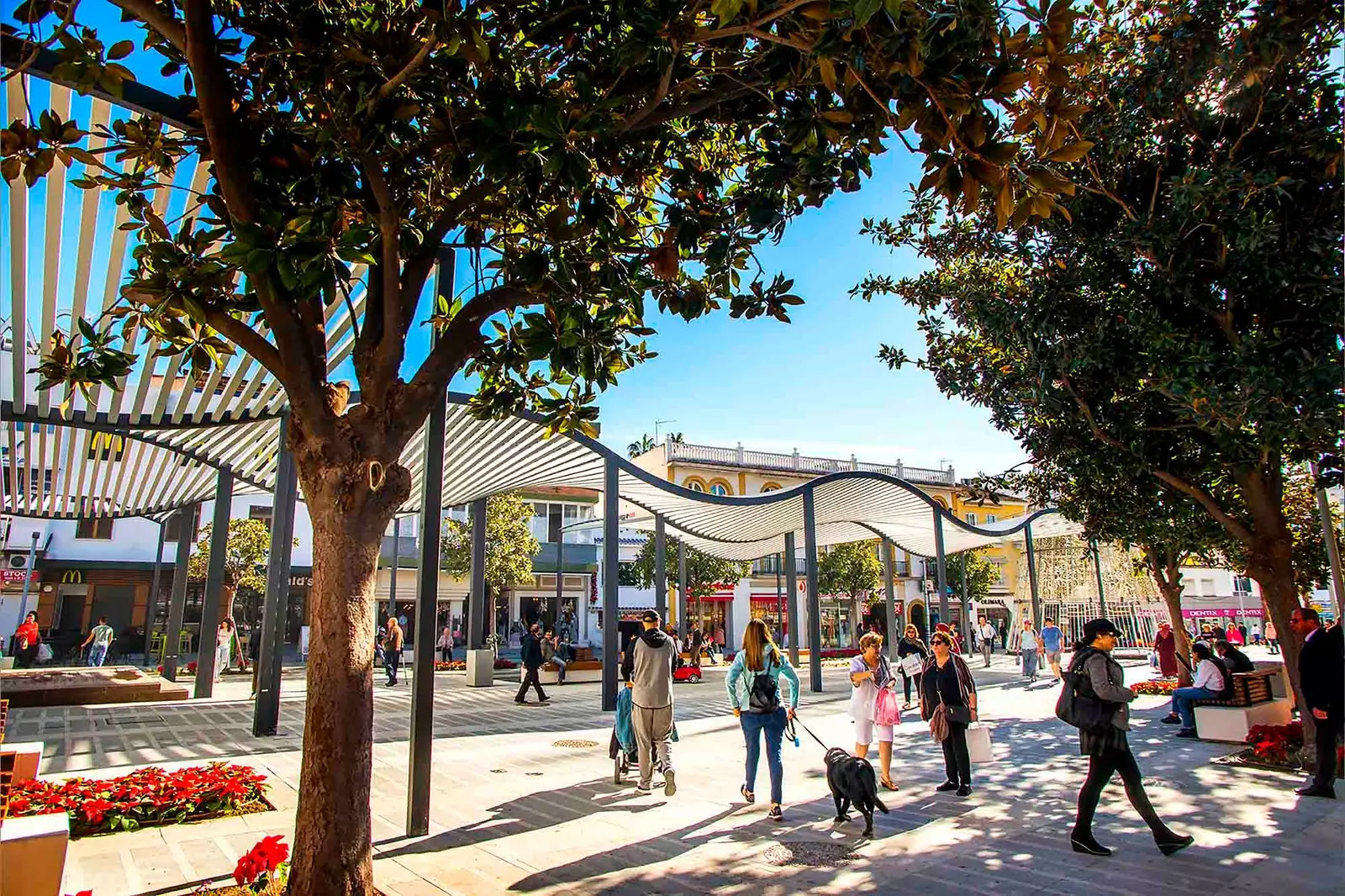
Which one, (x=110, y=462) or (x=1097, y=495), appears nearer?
(x=1097, y=495)

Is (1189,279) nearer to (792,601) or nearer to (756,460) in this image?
(792,601)

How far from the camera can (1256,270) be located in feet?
22.8

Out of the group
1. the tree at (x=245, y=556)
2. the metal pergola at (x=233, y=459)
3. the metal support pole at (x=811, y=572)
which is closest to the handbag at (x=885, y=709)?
the metal pergola at (x=233, y=459)

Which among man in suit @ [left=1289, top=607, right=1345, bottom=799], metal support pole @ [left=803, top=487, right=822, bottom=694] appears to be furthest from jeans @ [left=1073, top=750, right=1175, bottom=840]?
metal support pole @ [left=803, top=487, right=822, bottom=694]

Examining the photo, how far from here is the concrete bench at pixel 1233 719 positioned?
389 inches

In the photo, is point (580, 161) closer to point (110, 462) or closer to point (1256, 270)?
point (1256, 270)

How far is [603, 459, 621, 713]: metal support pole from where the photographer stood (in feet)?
43.2

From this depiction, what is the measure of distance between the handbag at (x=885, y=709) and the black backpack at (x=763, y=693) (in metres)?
1.36

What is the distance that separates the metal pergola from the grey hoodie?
196cm

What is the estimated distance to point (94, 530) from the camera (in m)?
30.0

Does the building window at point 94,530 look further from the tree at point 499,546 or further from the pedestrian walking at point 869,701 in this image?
the pedestrian walking at point 869,701

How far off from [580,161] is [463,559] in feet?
81.9

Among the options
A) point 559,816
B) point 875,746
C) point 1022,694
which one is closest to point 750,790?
point 559,816

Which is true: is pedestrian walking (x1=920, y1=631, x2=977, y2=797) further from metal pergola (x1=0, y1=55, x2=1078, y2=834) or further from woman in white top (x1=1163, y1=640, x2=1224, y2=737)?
woman in white top (x1=1163, y1=640, x2=1224, y2=737)
